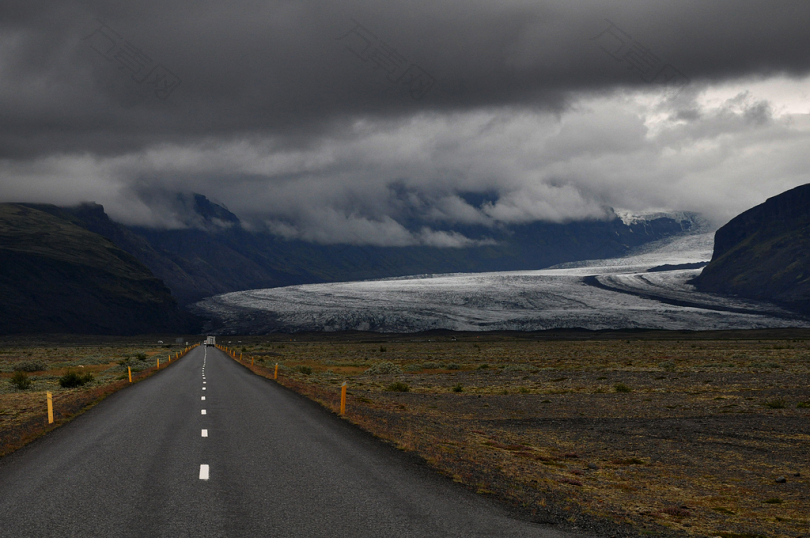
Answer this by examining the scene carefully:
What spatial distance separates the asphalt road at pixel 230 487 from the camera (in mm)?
8539

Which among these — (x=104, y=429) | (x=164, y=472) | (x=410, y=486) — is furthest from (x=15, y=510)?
(x=104, y=429)

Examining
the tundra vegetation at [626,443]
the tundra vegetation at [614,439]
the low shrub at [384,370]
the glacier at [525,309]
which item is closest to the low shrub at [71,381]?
the tundra vegetation at [614,439]

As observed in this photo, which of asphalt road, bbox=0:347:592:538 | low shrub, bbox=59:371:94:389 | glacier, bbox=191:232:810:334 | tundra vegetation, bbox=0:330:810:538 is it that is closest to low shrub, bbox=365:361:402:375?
tundra vegetation, bbox=0:330:810:538

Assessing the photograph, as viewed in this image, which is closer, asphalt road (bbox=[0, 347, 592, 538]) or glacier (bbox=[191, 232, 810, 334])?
asphalt road (bbox=[0, 347, 592, 538])

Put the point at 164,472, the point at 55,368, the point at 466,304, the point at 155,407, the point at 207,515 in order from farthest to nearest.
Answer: the point at 466,304, the point at 55,368, the point at 155,407, the point at 164,472, the point at 207,515

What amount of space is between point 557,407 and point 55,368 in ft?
180

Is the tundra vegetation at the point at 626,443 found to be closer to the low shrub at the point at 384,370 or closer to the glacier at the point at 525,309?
the low shrub at the point at 384,370

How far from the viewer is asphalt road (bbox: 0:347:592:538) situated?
854 centimetres

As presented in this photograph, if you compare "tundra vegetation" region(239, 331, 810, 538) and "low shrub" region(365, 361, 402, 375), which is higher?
"tundra vegetation" region(239, 331, 810, 538)

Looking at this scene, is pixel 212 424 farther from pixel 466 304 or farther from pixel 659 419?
pixel 466 304

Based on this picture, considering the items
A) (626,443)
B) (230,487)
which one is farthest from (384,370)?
(230,487)

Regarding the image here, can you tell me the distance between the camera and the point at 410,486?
36.1ft

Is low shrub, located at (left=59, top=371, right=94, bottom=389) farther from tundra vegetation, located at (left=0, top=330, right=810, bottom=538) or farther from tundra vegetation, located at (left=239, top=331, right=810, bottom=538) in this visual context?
tundra vegetation, located at (left=239, top=331, right=810, bottom=538)

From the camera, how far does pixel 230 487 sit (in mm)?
10617
